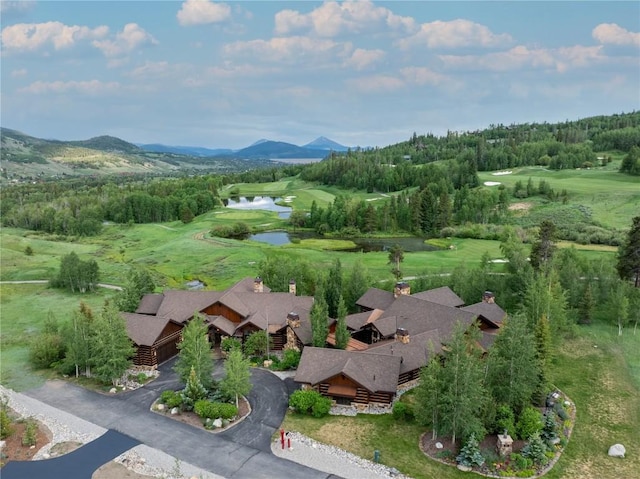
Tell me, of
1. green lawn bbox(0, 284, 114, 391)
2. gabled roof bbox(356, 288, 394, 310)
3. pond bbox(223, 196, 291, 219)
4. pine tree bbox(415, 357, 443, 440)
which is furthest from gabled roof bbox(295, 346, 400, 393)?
pond bbox(223, 196, 291, 219)

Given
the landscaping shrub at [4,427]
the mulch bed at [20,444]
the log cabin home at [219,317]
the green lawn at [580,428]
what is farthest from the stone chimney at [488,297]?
the landscaping shrub at [4,427]

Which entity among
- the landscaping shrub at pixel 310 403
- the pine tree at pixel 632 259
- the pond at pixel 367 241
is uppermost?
the pine tree at pixel 632 259

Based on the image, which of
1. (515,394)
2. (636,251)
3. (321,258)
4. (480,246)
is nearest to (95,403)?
(515,394)

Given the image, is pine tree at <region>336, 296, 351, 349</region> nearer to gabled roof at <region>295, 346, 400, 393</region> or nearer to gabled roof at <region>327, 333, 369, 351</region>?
gabled roof at <region>327, 333, 369, 351</region>

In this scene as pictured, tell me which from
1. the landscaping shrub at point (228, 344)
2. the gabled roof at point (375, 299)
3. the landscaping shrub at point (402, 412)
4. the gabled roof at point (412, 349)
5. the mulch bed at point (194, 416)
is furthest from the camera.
A: the gabled roof at point (375, 299)

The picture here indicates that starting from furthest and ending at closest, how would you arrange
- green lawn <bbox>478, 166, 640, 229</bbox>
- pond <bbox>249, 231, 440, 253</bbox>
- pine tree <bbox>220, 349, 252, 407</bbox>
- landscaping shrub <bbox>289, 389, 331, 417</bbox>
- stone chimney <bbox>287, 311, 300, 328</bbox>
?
green lawn <bbox>478, 166, 640, 229</bbox>
pond <bbox>249, 231, 440, 253</bbox>
stone chimney <bbox>287, 311, 300, 328</bbox>
pine tree <bbox>220, 349, 252, 407</bbox>
landscaping shrub <bbox>289, 389, 331, 417</bbox>

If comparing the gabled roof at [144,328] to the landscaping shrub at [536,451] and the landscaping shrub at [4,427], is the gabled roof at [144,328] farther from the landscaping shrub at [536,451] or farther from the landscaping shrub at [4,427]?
the landscaping shrub at [536,451]

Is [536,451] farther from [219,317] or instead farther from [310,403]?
[219,317]
